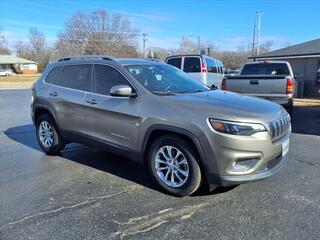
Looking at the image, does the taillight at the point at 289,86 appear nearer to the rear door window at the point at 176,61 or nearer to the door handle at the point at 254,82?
the door handle at the point at 254,82

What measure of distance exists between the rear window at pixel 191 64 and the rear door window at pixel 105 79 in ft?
27.8

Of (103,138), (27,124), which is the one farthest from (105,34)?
(103,138)

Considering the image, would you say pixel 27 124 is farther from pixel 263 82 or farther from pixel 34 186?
pixel 263 82

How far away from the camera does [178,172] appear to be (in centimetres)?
436

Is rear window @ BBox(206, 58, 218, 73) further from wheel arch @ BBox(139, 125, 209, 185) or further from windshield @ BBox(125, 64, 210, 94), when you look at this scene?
wheel arch @ BBox(139, 125, 209, 185)

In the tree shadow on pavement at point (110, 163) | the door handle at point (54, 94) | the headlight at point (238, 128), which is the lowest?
the tree shadow on pavement at point (110, 163)

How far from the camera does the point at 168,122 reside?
420 centimetres

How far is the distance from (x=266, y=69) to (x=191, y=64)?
2.95 meters

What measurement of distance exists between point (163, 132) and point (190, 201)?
94 cm

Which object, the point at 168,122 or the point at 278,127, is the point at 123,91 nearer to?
the point at 168,122

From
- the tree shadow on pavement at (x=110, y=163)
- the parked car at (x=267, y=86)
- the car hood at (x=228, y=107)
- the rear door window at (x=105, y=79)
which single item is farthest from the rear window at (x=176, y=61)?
the car hood at (x=228, y=107)

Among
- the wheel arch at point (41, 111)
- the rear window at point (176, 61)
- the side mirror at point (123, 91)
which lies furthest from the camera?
the rear window at point (176, 61)

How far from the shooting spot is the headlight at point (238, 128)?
3818 millimetres

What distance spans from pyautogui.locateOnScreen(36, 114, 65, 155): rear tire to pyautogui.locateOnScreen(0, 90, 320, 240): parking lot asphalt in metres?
0.30
